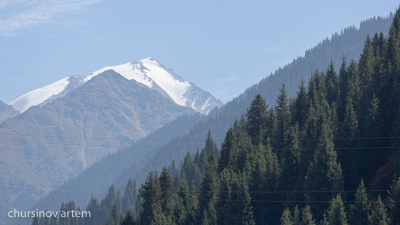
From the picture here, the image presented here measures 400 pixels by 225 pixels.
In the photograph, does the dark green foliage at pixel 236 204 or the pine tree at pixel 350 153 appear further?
the dark green foliage at pixel 236 204

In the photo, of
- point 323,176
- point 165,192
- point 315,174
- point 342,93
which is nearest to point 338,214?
point 323,176

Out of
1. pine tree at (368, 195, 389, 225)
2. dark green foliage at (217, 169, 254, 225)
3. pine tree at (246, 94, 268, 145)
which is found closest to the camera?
pine tree at (368, 195, 389, 225)

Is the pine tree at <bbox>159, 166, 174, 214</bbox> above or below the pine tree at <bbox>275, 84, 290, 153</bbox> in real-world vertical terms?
below

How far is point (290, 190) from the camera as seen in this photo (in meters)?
54.0

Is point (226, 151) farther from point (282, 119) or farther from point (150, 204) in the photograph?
point (150, 204)

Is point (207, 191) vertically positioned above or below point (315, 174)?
above

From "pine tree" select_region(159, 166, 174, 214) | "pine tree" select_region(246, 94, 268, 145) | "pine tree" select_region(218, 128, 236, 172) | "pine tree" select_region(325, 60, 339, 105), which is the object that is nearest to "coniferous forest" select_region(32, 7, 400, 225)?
"pine tree" select_region(159, 166, 174, 214)

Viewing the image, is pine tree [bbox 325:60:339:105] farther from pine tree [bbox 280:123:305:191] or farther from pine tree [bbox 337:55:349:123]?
Result: pine tree [bbox 280:123:305:191]

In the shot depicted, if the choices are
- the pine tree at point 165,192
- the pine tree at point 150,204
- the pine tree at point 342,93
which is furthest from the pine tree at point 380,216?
the pine tree at point 165,192

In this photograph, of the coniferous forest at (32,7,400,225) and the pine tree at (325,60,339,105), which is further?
the pine tree at (325,60,339,105)

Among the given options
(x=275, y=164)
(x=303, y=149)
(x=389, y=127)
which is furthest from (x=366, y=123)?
(x=275, y=164)

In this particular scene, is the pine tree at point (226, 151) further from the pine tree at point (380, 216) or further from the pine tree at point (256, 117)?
the pine tree at point (380, 216)

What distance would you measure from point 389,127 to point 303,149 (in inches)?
458

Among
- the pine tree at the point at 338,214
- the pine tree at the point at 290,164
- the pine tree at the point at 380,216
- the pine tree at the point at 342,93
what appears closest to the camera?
the pine tree at the point at 380,216
